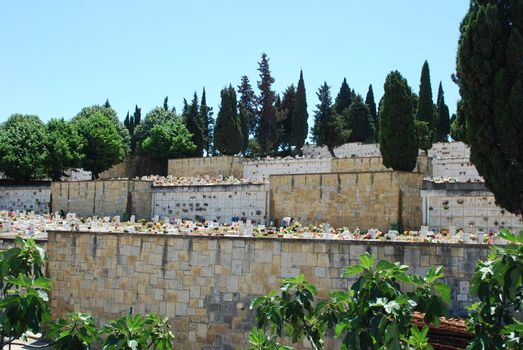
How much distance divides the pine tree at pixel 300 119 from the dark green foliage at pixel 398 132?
1787cm

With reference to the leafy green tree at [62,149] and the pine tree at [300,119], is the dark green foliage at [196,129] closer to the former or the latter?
the pine tree at [300,119]

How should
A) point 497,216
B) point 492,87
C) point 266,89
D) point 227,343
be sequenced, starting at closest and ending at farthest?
point 227,343 → point 492,87 → point 497,216 → point 266,89

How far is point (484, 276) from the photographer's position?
23.0 ft

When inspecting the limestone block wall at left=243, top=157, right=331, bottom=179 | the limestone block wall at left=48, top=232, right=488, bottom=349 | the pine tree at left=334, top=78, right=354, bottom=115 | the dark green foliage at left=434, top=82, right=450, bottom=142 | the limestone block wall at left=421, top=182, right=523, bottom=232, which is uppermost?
the pine tree at left=334, top=78, right=354, bottom=115

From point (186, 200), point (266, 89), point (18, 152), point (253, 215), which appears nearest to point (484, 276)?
point (253, 215)

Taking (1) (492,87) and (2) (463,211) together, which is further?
(2) (463,211)

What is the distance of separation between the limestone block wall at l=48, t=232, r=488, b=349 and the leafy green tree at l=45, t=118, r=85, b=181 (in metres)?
27.2

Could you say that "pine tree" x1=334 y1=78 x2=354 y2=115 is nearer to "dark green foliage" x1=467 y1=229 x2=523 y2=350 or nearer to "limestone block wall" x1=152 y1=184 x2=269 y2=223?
"limestone block wall" x1=152 y1=184 x2=269 y2=223

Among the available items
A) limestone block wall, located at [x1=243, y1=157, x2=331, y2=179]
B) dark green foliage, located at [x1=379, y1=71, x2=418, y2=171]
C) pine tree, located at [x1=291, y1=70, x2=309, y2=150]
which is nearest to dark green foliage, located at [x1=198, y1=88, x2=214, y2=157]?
pine tree, located at [x1=291, y1=70, x2=309, y2=150]

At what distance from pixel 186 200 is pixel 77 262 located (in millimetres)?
14795

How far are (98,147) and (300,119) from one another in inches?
607

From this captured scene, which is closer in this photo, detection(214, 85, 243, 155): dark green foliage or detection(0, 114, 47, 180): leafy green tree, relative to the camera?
detection(0, 114, 47, 180): leafy green tree

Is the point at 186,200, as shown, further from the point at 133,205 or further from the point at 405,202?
the point at 405,202

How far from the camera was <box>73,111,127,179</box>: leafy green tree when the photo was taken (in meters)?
45.4
